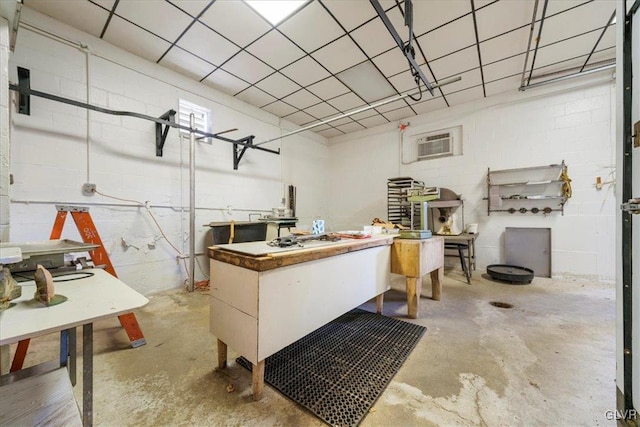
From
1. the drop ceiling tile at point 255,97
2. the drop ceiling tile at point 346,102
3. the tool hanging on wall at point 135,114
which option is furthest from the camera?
the drop ceiling tile at point 346,102

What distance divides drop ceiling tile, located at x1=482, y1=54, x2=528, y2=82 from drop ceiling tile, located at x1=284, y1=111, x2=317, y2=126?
9.88 feet

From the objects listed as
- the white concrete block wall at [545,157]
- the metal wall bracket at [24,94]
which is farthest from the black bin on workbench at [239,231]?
the white concrete block wall at [545,157]

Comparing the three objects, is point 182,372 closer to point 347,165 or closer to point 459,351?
point 459,351

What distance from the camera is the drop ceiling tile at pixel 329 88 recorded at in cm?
361

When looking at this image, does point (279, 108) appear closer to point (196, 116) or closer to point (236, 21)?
point (196, 116)

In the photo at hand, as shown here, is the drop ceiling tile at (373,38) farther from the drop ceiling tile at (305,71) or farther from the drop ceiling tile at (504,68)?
the drop ceiling tile at (504,68)

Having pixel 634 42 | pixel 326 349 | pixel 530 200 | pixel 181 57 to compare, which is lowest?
pixel 326 349

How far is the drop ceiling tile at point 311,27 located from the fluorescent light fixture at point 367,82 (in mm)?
694

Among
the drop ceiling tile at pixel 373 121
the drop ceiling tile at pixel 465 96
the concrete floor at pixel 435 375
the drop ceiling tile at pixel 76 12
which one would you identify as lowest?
the concrete floor at pixel 435 375

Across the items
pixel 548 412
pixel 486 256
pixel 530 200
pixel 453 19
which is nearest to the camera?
pixel 548 412

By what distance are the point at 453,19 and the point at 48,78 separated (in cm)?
426

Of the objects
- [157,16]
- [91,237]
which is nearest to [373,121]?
[157,16]

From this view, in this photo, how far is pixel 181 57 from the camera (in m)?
2.99

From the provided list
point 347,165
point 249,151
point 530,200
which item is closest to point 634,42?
point 530,200
